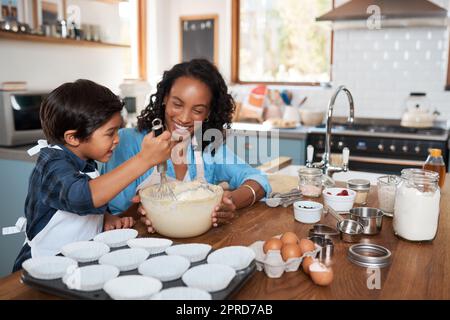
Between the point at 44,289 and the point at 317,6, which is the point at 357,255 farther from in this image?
the point at 317,6

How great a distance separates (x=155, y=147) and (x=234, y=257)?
403 mm

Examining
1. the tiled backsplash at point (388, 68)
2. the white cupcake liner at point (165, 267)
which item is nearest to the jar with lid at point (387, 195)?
the white cupcake liner at point (165, 267)

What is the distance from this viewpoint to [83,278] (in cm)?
107

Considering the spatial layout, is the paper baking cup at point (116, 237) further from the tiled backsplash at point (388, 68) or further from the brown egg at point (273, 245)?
the tiled backsplash at point (388, 68)

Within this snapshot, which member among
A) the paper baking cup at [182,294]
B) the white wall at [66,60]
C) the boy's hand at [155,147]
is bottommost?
the paper baking cup at [182,294]

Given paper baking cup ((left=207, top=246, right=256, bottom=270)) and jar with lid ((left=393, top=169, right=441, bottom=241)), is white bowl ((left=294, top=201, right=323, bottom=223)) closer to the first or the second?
jar with lid ((left=393, top=169, right=441, bottom=241))

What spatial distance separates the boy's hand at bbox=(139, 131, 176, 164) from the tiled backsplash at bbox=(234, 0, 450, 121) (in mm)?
3629

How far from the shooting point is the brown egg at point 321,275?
45.4 inches

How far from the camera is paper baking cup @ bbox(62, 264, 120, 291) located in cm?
104

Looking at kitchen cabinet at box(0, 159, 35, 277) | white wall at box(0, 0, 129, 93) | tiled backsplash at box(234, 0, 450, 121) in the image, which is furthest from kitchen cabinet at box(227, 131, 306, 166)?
kitchen cabinet at box(0, 159, 35, 277)

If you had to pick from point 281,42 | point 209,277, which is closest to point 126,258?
point 209,277

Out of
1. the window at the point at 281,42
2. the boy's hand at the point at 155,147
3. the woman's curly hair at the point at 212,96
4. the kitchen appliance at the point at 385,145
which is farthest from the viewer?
the window at the point at 281,42

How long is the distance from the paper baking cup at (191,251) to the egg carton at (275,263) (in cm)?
14

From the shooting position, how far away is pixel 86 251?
1.24 meters
